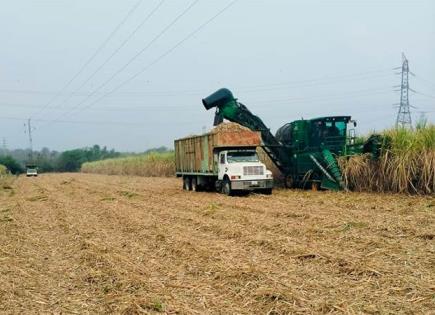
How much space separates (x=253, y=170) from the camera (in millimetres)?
20750

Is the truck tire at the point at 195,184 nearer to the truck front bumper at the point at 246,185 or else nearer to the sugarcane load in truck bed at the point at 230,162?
the sugarcane load in truck bed at the point at 230,162

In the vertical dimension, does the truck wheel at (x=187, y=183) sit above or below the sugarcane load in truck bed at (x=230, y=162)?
below

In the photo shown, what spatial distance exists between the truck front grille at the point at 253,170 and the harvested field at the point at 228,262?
5901 millimetres

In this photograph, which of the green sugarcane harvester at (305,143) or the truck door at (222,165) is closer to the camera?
the green sugarcane harvester at (305,143)

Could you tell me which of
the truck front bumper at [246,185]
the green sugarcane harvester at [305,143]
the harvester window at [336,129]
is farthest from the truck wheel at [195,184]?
the harvester window at [336,129]

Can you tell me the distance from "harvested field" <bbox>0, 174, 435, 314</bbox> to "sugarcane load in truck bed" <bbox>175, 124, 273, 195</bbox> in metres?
5.81

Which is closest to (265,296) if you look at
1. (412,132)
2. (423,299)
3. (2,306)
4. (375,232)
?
(423,299)

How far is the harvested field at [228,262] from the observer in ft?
20.1

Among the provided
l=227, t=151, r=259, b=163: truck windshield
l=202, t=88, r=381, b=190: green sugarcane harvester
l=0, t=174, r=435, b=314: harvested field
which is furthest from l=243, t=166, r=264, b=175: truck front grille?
l=0, t=174, r=435, b=314: harvested field

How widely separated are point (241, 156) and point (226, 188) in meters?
1.61

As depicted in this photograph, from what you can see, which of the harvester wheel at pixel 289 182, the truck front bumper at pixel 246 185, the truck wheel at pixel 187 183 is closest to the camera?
the truck front bumper at pixel 246 185

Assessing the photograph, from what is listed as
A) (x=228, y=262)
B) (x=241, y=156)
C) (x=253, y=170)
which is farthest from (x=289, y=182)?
(x=228, y=262)

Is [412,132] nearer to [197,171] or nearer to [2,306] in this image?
[197,171]

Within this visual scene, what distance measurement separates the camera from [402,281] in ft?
21.5
